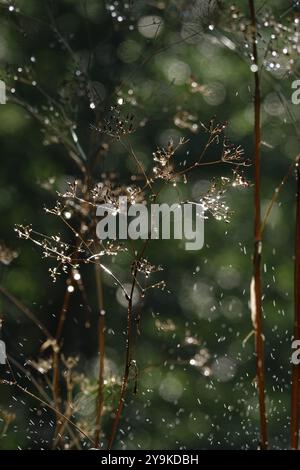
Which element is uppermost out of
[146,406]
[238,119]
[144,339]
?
[238,119]

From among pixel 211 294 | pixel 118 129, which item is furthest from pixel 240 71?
pixel 118 129

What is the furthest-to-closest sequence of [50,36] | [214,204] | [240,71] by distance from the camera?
[240,71]
[50,36]
[214,204]

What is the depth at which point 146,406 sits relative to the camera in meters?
3.27

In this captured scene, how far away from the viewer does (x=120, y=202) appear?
0.73m

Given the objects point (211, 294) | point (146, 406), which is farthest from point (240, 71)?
point (146, 406)

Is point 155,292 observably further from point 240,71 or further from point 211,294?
point 240,71

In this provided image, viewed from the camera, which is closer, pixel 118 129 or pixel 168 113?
→ pixel 118 129

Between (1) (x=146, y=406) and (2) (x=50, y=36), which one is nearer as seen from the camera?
(2) (x=50, y=36)

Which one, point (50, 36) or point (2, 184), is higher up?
point (50, 36)

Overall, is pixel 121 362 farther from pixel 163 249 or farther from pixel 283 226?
pixel 283 226

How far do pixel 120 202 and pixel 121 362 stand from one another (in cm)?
259

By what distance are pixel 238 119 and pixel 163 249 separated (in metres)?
0.60

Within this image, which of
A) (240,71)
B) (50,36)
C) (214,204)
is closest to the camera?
(214,204)

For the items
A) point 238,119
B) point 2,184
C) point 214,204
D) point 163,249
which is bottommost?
point 214,204
